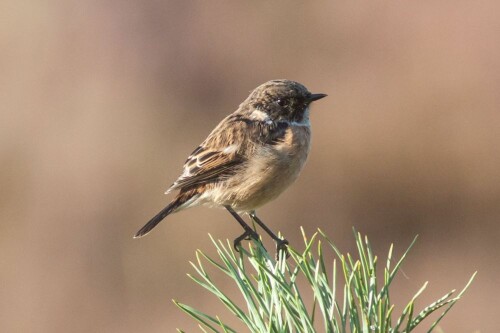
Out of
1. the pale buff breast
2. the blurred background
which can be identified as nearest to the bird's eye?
the pale buff breast

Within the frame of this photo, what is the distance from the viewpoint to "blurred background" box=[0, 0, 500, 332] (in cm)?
772

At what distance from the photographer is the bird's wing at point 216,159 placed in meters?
3.96

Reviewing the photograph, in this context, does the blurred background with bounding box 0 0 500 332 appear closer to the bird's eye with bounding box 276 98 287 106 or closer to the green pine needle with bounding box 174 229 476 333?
the bird's eye with bounding box 276 98 287 106

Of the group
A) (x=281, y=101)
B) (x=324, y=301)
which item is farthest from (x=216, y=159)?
(x=324, y=301)

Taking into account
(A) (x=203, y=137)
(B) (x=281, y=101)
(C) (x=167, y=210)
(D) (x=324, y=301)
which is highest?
(A) (x=203, y=137)

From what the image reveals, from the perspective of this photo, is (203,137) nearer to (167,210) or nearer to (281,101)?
(281,101)

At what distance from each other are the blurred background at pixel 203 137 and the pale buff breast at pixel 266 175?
3.46 metres

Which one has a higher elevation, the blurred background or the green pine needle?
the blurred background

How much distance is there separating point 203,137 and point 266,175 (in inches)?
158

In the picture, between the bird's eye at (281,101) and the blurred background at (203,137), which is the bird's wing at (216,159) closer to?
the bird's eye at (281,101)

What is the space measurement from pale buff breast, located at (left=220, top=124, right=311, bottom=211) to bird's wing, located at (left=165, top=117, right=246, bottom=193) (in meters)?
0.08

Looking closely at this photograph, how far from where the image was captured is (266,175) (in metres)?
3.91

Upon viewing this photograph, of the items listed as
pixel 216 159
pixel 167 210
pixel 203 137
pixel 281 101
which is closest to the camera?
pixel 167 210

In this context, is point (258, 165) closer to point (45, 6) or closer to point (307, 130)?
point (307, 130)
